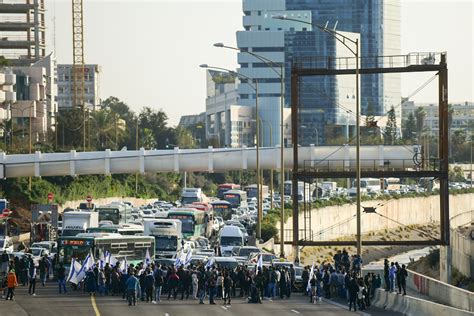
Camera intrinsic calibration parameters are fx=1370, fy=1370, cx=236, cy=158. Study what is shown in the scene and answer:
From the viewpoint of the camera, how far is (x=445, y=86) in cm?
6944

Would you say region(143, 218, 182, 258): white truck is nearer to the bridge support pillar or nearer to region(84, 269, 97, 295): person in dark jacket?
the bridge support pillar

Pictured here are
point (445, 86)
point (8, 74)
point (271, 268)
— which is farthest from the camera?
point (8, 74)

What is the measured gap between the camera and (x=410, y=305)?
47.2 m

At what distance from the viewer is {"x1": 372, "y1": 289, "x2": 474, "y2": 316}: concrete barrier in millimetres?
41031

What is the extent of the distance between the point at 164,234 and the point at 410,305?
81.4ft

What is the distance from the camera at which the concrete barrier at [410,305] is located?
41031mm

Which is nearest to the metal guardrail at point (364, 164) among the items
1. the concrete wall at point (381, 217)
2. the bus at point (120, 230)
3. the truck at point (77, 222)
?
the concrete wall at point (381, 217)

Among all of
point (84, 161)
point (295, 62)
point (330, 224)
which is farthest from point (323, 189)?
point (295, 62)

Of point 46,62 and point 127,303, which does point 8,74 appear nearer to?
point 46,62

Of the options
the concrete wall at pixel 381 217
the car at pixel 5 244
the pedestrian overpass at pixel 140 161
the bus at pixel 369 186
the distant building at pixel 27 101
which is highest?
the distant building at pixel 27 101

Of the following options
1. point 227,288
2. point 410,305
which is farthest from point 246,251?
point 410,305

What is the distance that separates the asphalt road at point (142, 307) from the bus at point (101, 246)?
3.37m

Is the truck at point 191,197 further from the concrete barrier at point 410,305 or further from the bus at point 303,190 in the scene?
the concrete barrier at point 410,305

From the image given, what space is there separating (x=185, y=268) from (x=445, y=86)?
69.9 feet
